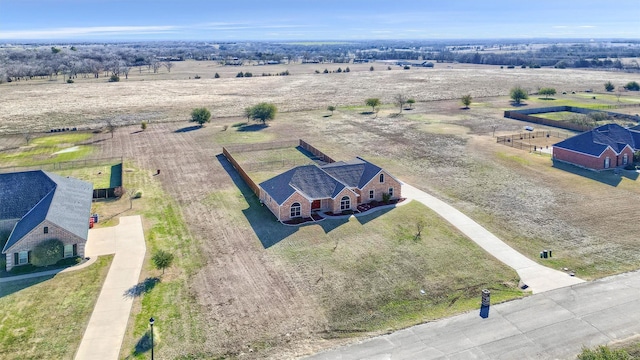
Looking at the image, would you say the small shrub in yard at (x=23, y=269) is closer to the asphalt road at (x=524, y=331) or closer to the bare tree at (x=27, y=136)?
the asphalt road at (x=524, y=331)

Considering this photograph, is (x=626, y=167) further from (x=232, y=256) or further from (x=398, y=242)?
(x=232, y=256)

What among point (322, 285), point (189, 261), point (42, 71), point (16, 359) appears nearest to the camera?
point (16, 359)

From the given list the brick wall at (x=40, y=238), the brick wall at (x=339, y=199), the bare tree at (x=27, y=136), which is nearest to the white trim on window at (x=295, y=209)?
the brick wall at (x=339, y=199)

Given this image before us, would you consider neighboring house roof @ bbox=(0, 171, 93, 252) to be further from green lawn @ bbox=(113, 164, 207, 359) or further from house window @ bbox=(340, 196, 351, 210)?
house window @ bbox=(340, 196, 351, 210)

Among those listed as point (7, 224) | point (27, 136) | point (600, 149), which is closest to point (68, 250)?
point (7, 224)

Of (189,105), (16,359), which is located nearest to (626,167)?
(16,359)

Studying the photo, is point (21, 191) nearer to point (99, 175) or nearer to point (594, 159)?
point (99, 175)

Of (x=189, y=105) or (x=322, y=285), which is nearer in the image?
(x=322, y=285)
